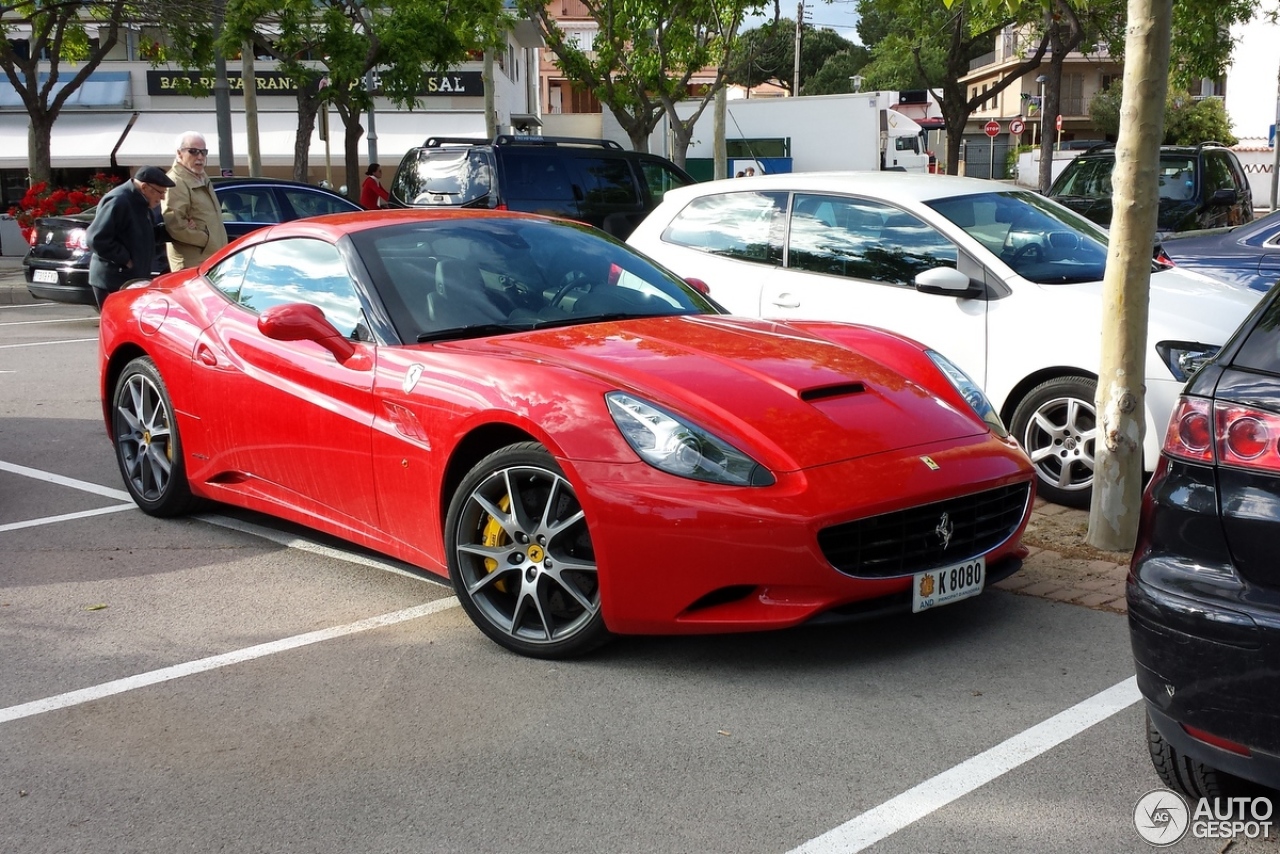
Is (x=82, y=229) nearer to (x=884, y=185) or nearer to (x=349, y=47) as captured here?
(x=349, y=47)

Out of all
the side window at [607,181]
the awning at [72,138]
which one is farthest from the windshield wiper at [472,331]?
the awning at [72,138]

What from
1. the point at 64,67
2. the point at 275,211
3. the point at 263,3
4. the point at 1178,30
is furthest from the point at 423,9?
the point at 64,67

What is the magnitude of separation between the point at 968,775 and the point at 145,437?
4.43 m

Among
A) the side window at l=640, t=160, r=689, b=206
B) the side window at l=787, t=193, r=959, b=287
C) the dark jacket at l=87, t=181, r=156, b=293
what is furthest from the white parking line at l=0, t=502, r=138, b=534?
the side window at l=640, t=160, r=689, b=206

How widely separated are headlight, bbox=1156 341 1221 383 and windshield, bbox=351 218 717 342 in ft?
6.75

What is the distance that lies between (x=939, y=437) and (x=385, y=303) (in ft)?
6.91

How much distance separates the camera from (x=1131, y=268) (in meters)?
5.71

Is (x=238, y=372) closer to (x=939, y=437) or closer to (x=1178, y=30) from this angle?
(x=939, y=437)

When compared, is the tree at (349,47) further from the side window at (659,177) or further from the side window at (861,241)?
the side window at (861,241)

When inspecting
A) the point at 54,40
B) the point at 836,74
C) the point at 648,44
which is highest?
the point at 836,74

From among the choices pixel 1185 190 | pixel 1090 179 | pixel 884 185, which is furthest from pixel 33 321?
pixel 1185 190

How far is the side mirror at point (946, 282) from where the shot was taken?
6.70 metres

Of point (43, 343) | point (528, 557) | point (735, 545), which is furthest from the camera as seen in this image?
point (43, 343)

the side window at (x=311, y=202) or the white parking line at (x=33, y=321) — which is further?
the white parking line at (x=33, y=321)
